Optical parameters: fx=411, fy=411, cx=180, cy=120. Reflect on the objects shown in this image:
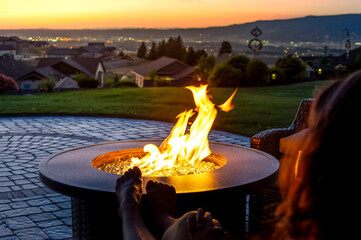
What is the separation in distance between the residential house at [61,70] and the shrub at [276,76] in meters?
35.0

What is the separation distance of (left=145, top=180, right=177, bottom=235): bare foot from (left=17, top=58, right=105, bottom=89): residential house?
50.1m

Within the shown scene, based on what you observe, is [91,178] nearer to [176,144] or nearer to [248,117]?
[176,144]

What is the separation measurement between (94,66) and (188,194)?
64996 millimetres

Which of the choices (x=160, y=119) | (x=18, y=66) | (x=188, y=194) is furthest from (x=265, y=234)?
(x=18, y=66)

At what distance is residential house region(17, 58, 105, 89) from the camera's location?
175 ft

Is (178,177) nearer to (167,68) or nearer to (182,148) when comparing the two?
(182,148)

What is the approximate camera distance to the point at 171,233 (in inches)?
75.1

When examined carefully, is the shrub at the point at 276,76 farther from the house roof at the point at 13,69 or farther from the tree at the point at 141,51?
the tree at the point at 141,51

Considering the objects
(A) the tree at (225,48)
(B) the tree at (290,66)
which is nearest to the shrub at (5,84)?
(B) the tree at (290,66)

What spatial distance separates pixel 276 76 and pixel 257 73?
228 cm

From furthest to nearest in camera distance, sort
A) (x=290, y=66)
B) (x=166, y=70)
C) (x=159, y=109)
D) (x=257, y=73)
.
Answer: (x=166, y=70)
(x=290, y=66)
(x=257, y=73)
(x=159, y=109)

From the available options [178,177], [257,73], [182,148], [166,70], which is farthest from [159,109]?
[166,70]

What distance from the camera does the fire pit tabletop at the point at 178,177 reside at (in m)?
2.59

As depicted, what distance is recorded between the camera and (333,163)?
0.99 metres
